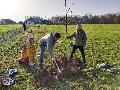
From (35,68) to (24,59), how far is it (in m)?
1.59

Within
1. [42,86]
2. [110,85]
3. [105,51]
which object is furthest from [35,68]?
[105,51]

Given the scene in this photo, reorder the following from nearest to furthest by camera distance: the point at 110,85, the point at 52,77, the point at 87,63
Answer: the point at 110,85
the point at 52,77
the point at 87,63

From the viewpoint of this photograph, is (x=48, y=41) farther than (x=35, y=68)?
No

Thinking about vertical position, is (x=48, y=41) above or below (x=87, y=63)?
above

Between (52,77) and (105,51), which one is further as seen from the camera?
(105,51)

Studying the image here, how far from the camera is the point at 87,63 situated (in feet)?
69.6

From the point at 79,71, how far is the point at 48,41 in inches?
93.3

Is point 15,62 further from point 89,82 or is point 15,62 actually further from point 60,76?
point 89,82

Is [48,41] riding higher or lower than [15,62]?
higher

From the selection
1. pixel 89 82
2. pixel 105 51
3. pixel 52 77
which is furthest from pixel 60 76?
pixel 105 51

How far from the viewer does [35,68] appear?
787 inches

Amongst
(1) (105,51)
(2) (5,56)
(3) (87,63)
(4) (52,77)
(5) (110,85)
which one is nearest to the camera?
(5) (110,85)

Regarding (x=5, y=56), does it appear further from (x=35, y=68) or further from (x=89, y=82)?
(x=89, y=82)

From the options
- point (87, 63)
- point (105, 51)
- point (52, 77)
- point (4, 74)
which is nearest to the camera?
point (52, 77)
